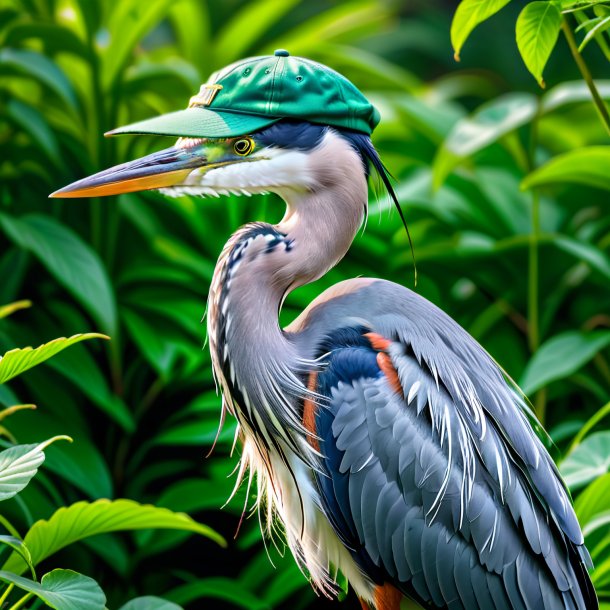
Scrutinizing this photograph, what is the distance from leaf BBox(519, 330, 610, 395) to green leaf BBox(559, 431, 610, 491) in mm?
363

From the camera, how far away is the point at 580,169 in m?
1.98

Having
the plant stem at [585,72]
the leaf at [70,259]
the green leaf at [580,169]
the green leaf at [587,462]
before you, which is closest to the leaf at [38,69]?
the leaf at [70,259]

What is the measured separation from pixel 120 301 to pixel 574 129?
166 cm

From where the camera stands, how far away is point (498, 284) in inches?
101

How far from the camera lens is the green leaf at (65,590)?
1.10 meters

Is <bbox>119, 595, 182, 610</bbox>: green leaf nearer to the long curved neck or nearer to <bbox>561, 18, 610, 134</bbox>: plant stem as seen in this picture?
the long curved neck

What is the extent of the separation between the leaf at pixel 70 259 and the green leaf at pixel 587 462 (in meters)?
1.04

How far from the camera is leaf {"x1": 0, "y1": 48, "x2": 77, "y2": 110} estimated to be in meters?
2.38

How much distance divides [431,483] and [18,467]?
21.0 inches

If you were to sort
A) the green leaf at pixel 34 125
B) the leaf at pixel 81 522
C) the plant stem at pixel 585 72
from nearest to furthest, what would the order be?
the leaf at pixel 81 522 → the plant stem at pixel 585 72 → the green leaf at pixel 34 125

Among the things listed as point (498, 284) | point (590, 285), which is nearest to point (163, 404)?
point (498, 284)

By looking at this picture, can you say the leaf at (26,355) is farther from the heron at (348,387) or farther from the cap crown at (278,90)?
the cap crown at (278,90)

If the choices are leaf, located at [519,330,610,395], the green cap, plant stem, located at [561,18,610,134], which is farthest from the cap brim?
leaf, located at [519,330,610,395]

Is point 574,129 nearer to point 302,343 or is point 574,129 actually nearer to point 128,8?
point 128,8
